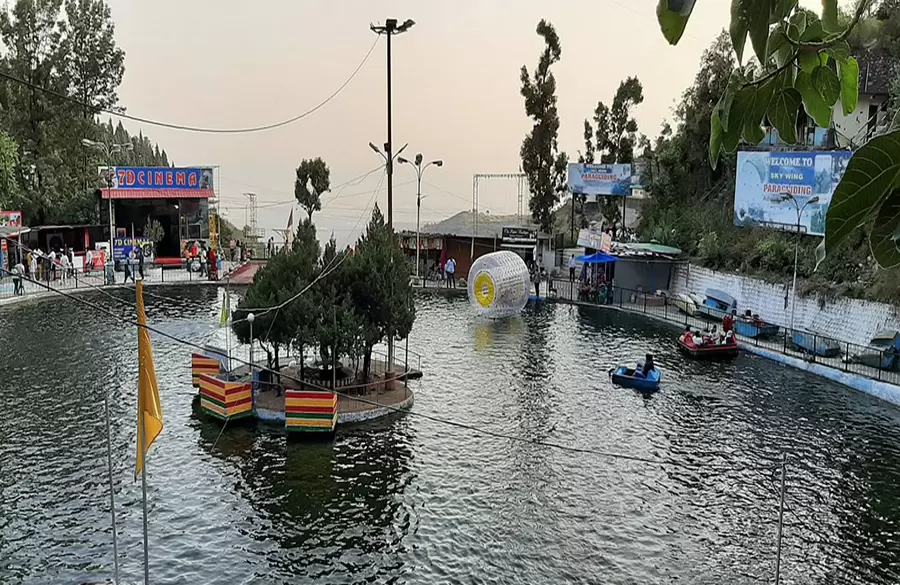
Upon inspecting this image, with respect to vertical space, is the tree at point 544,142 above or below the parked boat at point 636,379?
above

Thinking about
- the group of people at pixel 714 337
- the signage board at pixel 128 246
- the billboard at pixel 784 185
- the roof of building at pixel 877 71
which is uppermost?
the roof of building at pixel 877 71

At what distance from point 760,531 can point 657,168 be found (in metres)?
41.7

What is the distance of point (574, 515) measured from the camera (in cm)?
1525

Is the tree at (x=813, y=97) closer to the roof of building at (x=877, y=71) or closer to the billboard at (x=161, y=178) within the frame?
Answer: the roof of building at (x=877, y=71)

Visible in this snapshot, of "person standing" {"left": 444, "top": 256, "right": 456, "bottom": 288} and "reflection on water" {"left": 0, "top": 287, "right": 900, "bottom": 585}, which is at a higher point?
"person standing" {"left": 444, "top": 256, "right": 456, "bottom": 288}

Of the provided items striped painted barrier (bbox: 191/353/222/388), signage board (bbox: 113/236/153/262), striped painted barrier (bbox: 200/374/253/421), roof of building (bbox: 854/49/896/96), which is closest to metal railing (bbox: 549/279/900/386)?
roof of building (bbox: 854/49/896/96)

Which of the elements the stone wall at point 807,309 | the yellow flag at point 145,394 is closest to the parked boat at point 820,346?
the stone wall at point 807,309

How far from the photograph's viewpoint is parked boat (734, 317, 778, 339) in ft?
101

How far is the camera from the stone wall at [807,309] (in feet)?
94.5

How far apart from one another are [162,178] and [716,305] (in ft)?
128

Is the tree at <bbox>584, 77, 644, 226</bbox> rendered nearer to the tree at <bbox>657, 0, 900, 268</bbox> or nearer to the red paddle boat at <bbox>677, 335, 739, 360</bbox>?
the red paddle boat at <bbox>677, 335, 739, 360</bbox>

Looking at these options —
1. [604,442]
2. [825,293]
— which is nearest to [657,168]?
[825,293]

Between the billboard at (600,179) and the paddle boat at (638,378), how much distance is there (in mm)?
27501

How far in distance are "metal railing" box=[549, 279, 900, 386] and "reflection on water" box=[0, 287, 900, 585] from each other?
202 centimetres
